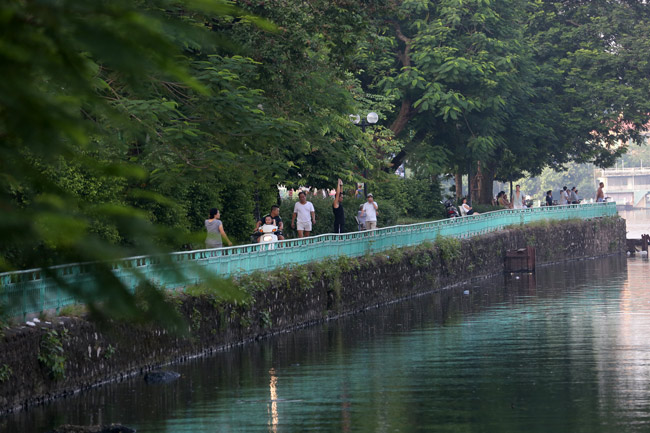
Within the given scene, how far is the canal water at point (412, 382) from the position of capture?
1245 cm

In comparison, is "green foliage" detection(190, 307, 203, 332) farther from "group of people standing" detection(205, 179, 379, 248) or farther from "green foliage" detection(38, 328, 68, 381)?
"green foliage" detection(38, 328, 68, 381)

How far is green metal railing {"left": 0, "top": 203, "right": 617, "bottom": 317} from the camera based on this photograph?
4160 millimetres

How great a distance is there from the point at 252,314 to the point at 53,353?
6647mm

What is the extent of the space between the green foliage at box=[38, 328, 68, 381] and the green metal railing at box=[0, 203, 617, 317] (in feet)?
1.11

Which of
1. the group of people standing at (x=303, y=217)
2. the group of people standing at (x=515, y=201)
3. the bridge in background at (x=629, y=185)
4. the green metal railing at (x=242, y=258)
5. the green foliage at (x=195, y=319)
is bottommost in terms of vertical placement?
the green foliage at (x=195, y=319)

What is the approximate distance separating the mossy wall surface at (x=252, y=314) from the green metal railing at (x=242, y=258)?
299 mm

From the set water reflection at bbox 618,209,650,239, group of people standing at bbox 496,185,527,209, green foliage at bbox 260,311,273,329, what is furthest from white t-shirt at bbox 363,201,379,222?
water reflection at bbox 618,209,650,239

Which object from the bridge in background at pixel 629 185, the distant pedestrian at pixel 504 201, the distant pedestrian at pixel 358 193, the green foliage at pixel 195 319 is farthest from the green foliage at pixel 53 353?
the bridge in background at pixel 629 185

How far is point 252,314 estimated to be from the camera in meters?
19.9

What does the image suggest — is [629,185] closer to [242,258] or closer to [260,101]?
[260,101]

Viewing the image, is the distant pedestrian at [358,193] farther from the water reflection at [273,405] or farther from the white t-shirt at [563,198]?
the water reflection at [273,405]

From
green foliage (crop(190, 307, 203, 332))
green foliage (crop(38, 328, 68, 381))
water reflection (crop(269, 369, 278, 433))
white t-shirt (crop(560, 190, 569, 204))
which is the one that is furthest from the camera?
white t-shirt (crop(560, 190, 569, 204))

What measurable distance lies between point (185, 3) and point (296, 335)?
55.6 ft

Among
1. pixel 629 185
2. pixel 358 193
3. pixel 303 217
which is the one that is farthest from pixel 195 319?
pixel 629 185
